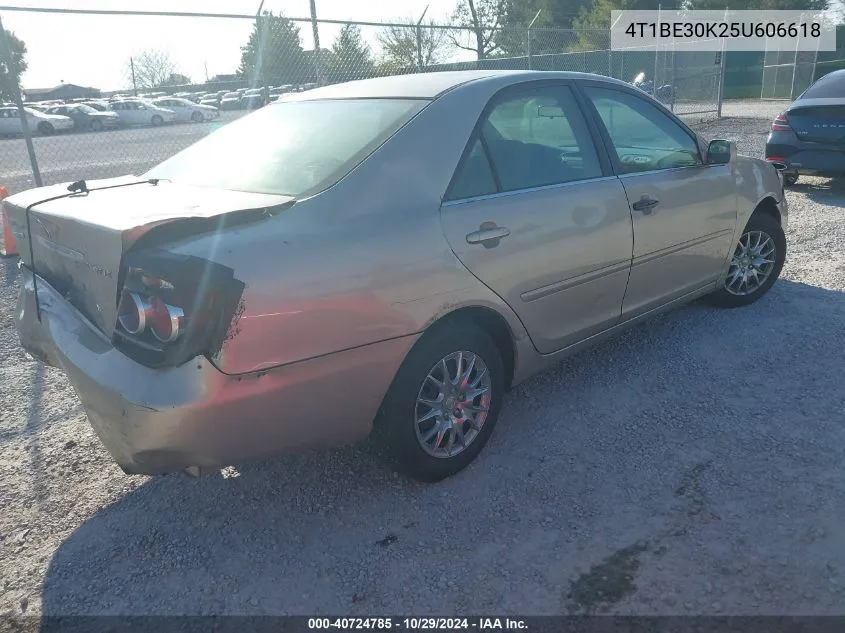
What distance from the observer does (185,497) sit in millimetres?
2977

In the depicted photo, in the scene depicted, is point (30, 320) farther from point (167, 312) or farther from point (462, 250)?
point (462, 250)

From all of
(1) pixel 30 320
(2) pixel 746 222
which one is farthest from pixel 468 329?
(2) pixel 746 222

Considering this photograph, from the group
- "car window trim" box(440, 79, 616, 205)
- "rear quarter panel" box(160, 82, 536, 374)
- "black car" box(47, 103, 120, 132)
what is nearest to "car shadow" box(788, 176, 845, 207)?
"car window trim" box(440, 79, 616, 205)

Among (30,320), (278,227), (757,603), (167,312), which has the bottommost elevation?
(757,603)

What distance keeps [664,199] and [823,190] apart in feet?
21.4

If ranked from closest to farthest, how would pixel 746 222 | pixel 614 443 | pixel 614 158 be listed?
pixel 614 443, pixel 614 158, pixel 746 222

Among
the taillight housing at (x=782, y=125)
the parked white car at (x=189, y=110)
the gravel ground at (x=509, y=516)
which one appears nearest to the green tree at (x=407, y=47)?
the taillight housing at (x=782, y=125)

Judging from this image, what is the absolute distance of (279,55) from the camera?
30.0 feet

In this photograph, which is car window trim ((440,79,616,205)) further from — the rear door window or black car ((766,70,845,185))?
black car ((766,70,845,185))

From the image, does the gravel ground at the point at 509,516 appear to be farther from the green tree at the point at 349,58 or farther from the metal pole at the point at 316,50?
the green tree at the point at 349,58

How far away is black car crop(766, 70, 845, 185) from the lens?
7.94m

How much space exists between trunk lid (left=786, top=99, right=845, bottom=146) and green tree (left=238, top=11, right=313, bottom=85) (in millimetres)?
6115

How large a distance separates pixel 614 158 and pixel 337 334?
202 centimetres

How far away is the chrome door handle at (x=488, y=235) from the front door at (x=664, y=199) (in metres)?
1.03
